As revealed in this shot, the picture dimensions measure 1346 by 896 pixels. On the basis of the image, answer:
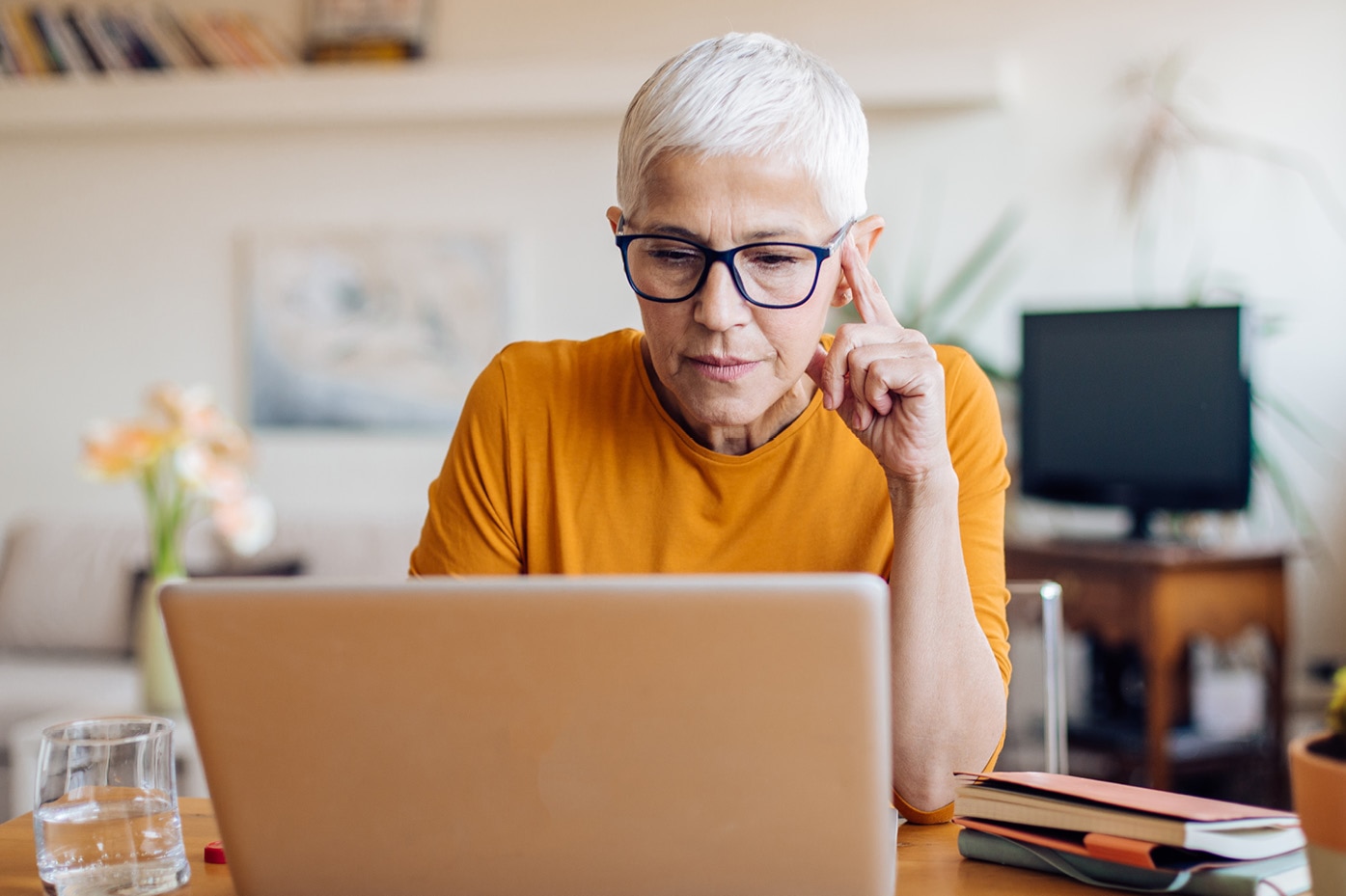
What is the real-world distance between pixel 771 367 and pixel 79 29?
12.5ft

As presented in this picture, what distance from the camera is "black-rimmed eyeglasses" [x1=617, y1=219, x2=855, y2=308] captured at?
118 cm

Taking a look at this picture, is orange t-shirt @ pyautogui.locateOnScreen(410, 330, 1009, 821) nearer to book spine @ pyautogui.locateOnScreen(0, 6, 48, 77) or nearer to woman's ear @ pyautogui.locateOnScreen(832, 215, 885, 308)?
woman's ear @ pyautogui.locateOnScreen(832, 215, 885, 308)

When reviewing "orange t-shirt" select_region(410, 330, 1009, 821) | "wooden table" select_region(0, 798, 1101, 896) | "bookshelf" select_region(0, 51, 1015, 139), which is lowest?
"wooden table" select_region(0, 798, 1101, 896)

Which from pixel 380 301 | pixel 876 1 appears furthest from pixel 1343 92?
pixel 380 301

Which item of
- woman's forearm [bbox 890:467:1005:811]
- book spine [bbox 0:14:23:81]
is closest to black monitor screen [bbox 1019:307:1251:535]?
woman's forearm [bbox 890:467:1005:811]

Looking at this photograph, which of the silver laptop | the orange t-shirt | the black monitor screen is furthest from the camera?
the black monitor screen

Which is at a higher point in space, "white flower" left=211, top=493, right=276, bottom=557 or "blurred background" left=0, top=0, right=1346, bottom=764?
"blurred background" left=0, top=0, right=1346, bottom=764

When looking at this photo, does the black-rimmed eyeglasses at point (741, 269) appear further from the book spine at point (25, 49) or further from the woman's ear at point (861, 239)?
the book spine at point (25, 49)

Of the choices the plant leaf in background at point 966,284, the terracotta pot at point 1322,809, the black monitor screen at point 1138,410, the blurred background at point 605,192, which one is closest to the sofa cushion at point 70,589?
the blurred background at point 605,192

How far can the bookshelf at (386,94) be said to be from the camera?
3762 mm

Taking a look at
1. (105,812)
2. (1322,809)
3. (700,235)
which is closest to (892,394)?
(700,235)

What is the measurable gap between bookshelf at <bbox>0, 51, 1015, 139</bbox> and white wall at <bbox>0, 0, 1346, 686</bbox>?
9cm

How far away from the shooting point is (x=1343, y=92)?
11.8ft

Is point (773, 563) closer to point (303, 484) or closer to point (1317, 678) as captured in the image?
point (1317, 678)
